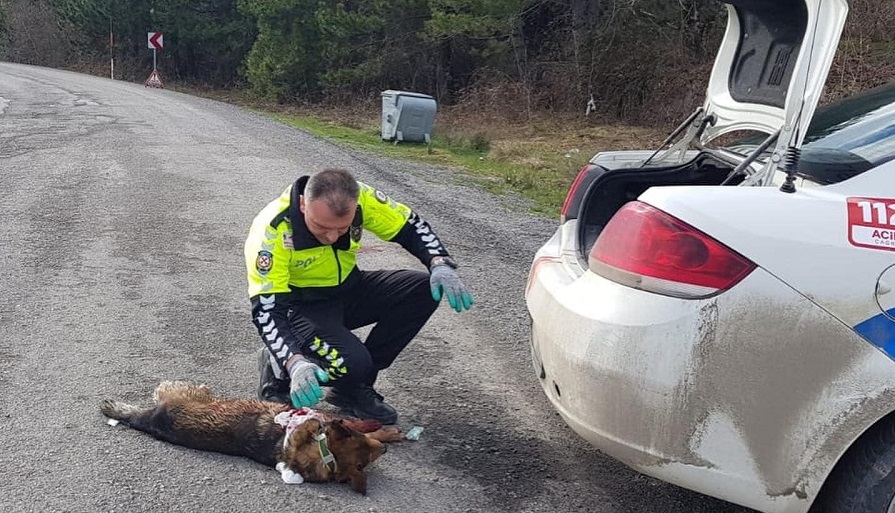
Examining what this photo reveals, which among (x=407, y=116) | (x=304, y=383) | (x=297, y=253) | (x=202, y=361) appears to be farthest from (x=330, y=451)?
(x=407, y=116)

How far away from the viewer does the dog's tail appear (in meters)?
3.61

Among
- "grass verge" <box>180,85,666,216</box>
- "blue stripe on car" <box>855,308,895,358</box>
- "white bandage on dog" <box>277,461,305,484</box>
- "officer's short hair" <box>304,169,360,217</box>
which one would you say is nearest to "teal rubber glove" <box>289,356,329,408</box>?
"white bandage on dog" <box>277,461,305,484</box>

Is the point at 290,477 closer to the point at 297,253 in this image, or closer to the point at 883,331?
the point at 297,253

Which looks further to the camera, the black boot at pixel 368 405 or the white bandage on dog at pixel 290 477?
the black boot at pixel 368 405

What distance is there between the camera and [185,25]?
110 ft

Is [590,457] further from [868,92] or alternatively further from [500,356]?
[868,92]

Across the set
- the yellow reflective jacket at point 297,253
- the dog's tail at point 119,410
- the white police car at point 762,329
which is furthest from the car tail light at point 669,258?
the dog's tail at point 119,410

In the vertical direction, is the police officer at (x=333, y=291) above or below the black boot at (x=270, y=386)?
above

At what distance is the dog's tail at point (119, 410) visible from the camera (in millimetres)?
3613

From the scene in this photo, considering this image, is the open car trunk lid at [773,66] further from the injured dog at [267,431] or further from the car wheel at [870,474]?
the injured dog at [267,431]

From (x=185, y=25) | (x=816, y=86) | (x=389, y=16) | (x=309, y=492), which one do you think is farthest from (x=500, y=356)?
(x=185, y=25)

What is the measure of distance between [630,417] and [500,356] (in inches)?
80.6

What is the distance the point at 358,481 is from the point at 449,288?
90 cm

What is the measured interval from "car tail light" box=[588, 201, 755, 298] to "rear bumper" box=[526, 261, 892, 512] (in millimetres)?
34
